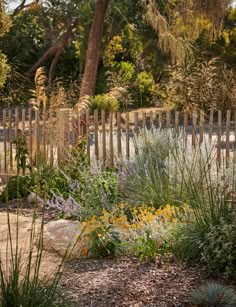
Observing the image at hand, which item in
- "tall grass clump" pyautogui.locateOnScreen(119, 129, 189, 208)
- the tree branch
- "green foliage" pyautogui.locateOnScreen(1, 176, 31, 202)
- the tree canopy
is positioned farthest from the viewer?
the tree branch

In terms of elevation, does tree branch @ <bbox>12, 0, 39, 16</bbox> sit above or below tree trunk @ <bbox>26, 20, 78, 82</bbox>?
above

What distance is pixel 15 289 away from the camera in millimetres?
3123

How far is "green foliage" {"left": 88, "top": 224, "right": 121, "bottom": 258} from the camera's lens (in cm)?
479

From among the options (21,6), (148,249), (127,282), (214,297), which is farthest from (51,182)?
(21,6)

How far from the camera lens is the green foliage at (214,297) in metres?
3.60

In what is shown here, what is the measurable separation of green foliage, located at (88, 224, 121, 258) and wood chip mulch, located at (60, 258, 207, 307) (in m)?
0.13

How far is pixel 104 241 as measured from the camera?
4.81 meters

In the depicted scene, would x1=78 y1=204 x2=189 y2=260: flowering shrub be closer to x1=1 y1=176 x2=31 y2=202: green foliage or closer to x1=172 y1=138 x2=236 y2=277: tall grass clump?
x1=172 y1=138 x2=236 y2=277: tall grass clump

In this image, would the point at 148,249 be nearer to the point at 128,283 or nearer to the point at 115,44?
the point at 128,283

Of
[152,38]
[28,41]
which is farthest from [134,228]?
[28,41]

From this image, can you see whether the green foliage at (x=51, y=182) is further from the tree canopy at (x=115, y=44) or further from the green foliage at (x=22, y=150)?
the tree canopy at (x=115, y=44)

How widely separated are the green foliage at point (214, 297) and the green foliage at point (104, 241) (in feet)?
4.03

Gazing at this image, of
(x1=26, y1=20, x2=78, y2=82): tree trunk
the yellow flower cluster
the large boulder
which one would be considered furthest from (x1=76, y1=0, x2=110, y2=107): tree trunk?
(x1=26, y1=20, x2=78, y2=82): tree trunk

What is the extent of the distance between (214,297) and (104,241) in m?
1.40
